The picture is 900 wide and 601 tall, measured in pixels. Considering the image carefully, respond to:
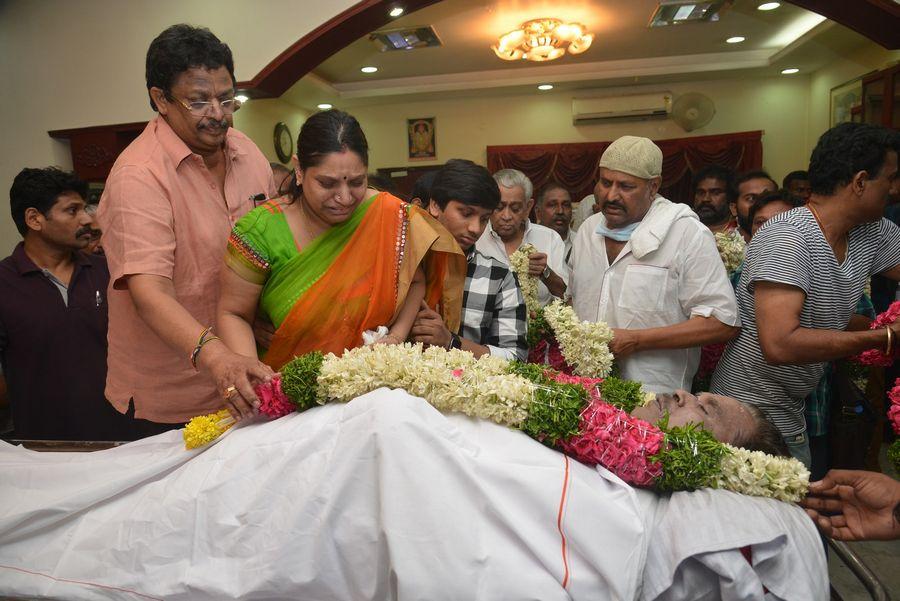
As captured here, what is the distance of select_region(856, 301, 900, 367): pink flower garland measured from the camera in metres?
2.62

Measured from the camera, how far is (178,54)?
219 centimetres

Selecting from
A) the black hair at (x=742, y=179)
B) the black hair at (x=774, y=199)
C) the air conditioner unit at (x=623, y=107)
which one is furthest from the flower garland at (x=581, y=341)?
the air conditioner unit at (x=623, y=107)

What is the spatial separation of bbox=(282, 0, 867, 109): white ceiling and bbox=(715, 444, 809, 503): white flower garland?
695 cm

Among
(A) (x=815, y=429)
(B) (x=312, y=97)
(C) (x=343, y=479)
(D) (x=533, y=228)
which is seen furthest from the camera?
(B) (x=312, y=97)

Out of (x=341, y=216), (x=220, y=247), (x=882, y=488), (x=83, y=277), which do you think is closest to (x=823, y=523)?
(x=882, y=488)

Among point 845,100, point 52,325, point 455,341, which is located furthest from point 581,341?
point 845,100

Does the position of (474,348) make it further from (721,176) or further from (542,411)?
(721,176)

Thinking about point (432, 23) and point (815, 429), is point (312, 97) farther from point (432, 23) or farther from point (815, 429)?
point (815, 429)

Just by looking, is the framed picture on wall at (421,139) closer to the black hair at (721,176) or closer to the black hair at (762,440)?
the black hair at (721,176)

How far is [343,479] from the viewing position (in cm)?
173

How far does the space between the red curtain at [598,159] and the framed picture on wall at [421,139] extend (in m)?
1.17

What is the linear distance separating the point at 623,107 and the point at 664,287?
9.73 meters

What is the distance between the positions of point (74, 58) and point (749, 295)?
6520 mm

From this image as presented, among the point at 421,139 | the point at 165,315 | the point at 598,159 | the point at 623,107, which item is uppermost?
the point at 623,107
